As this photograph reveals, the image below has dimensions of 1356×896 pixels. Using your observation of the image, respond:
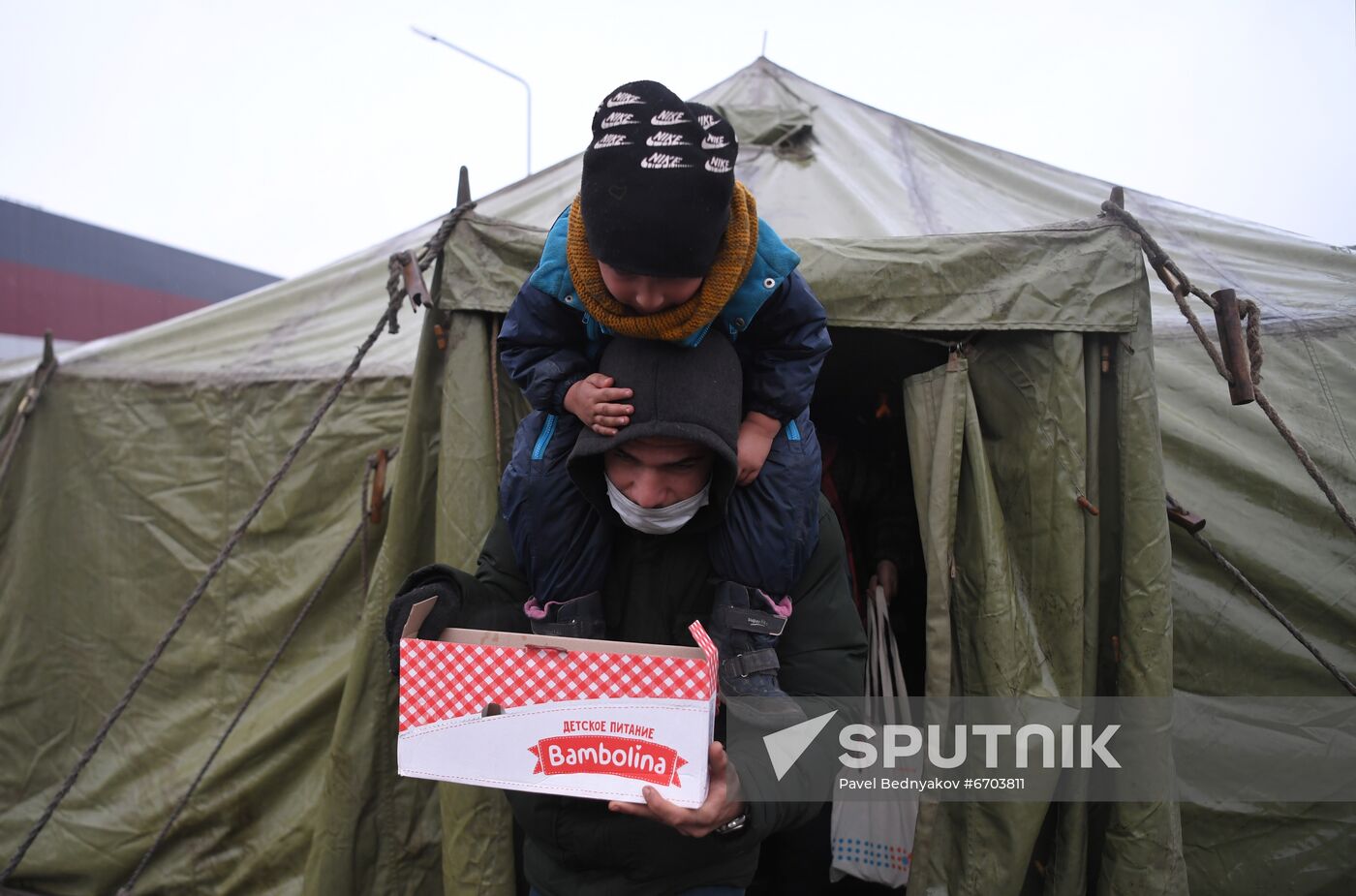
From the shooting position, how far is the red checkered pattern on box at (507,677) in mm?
1144

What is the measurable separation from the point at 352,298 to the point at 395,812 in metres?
2.31

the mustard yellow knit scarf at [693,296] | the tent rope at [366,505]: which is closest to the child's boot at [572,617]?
the mustard yellow knit scarf at [693,296]

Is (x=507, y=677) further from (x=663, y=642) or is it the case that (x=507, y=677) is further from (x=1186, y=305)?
(x=1186, y=305)

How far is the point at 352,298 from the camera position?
3.46m

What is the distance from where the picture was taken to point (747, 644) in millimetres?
1300

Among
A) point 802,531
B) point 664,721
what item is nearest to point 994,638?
point 802,531

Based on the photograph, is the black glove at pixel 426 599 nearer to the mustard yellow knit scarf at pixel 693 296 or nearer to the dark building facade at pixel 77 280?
the mustard yellow knit scarf at pixel 693 296

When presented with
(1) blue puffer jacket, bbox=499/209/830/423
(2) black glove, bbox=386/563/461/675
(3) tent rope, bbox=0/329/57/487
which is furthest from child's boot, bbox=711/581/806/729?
(3) tent rope, bbox=0/329/57/487

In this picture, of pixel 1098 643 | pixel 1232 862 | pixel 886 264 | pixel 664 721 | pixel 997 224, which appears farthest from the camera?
pixel 997 224

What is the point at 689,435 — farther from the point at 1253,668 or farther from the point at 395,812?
the point at 1253,668

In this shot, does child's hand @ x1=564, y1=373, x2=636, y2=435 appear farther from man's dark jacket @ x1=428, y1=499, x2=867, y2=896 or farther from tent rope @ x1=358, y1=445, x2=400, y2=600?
tent rope @ x1=358, y1=445, x2=400, y2=600

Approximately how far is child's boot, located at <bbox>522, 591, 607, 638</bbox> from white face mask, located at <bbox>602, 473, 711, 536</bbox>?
0.17m

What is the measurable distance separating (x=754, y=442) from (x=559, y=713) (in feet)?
1.82

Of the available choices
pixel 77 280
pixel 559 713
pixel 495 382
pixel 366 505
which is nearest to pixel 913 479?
pixel 495 382
